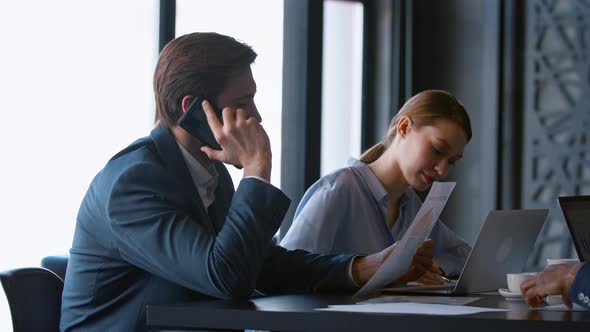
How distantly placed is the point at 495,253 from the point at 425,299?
41cm

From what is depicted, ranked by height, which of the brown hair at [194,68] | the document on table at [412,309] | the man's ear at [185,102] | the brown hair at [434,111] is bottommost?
the document on table at [412,309]

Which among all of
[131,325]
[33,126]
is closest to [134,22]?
[33,126]

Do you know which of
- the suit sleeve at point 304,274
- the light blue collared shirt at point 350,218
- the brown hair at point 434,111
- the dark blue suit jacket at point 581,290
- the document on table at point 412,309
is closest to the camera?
the document on table at point 412,309

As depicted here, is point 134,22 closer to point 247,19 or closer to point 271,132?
point 247,19

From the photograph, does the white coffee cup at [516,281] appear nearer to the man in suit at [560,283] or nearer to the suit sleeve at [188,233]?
the man in suit at [560,283]

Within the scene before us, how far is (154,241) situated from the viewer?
1.82 metres

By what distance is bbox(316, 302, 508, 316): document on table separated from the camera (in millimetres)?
1566

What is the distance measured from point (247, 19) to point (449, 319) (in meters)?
3.41

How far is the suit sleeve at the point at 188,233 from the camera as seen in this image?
1.80m

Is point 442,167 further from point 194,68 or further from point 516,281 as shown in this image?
point 194,68

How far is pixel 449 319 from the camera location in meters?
1.46

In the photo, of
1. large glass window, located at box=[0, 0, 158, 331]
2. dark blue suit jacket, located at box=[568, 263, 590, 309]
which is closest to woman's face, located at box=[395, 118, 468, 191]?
dark blue suit jacket, located at box=[568, 263, 590, 309]

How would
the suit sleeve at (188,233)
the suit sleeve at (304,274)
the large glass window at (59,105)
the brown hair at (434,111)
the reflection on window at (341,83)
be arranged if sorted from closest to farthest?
the suit sleeve at (188,233) < the suit sleeve at (304,274) < the brown hair at (434,111) < the large glass window at (59,105) < the reflection on window at (341,83)

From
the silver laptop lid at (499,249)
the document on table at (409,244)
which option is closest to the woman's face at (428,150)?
the silver laptop lid at (499,249)
